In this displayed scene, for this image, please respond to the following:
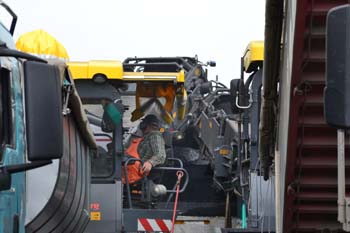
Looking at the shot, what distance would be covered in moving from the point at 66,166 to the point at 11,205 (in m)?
1.35

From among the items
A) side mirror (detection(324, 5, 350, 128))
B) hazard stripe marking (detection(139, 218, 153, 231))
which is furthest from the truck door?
hazard stripe marking (detection(139, 218, 153, 231))

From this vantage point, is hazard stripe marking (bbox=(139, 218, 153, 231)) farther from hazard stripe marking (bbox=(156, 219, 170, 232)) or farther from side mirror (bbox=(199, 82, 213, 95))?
side mirror (bbox=(199, 82, 213, 95))

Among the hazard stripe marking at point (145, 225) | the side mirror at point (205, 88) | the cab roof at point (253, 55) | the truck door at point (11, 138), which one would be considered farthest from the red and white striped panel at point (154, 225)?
the truck door at point (11, 138)

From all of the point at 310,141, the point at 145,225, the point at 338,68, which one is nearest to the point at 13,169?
the point at 338,68

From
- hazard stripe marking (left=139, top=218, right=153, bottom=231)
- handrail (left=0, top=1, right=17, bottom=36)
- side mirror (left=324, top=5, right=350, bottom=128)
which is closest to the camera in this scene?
side mirror (left=324, top=5, right=350, bottom=128)

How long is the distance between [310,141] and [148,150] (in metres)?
5.62

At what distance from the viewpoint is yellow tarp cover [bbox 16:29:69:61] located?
22.9 ft

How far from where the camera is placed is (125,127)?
33.3 ft

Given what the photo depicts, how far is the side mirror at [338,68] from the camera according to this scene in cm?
316

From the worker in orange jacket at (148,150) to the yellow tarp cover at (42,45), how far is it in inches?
119

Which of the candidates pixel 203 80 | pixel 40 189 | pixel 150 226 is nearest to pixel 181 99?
pixel 150 226

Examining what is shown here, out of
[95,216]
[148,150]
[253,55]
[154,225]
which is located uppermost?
[253,55]

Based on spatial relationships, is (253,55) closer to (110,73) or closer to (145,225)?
(110,73)

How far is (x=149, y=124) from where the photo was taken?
10.3 m
